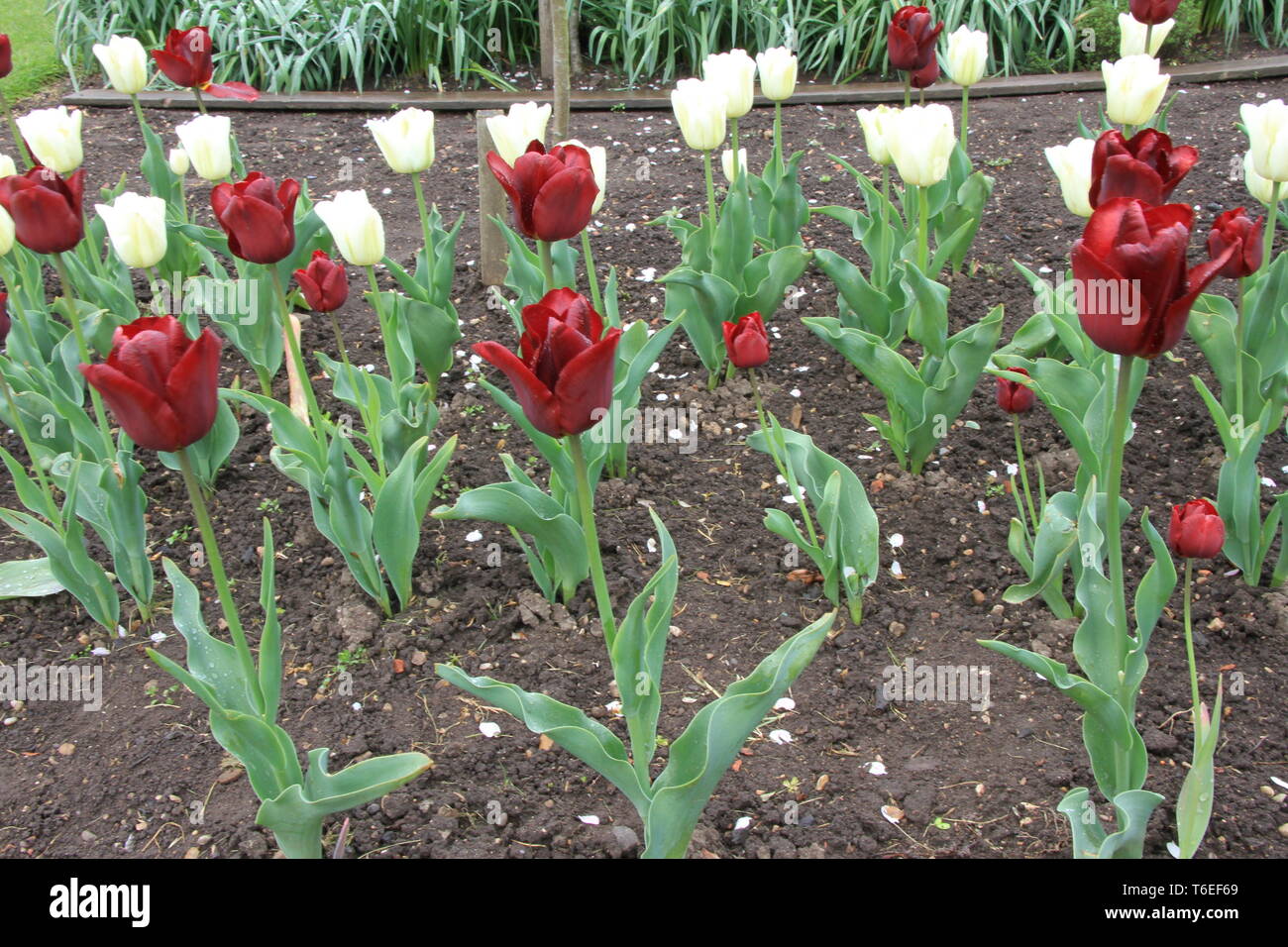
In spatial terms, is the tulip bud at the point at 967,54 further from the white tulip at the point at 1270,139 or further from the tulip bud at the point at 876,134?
the white tulip at the point at 1270,139

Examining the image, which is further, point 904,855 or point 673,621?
point 673,621

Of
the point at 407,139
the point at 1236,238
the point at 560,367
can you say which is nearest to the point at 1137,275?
the point at 560,367

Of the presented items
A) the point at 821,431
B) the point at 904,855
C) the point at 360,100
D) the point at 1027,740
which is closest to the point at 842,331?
the point at 821,431

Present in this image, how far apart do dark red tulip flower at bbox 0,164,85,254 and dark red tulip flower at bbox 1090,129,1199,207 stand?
5.83 ft

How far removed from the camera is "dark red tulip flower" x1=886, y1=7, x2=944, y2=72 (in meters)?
3.01

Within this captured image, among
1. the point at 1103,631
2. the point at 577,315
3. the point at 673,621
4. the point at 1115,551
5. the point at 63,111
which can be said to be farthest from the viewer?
the point at 63,111

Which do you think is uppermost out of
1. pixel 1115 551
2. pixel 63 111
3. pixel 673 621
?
pixel 63 111

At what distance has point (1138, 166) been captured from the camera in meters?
1.72

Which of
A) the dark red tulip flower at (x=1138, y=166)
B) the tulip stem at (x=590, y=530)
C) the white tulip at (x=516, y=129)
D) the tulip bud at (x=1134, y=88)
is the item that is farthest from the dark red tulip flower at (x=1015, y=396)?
the white tulip at (x=516, y=129)

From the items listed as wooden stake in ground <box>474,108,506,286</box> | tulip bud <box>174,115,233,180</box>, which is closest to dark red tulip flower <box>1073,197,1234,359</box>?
tulip bud <box>174,115,233,180</box>

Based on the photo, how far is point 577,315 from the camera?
143cm

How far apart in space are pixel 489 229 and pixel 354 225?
1.31 metres

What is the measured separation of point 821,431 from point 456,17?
4162 mm

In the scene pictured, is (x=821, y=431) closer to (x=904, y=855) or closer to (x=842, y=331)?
(x=842, y=331)
